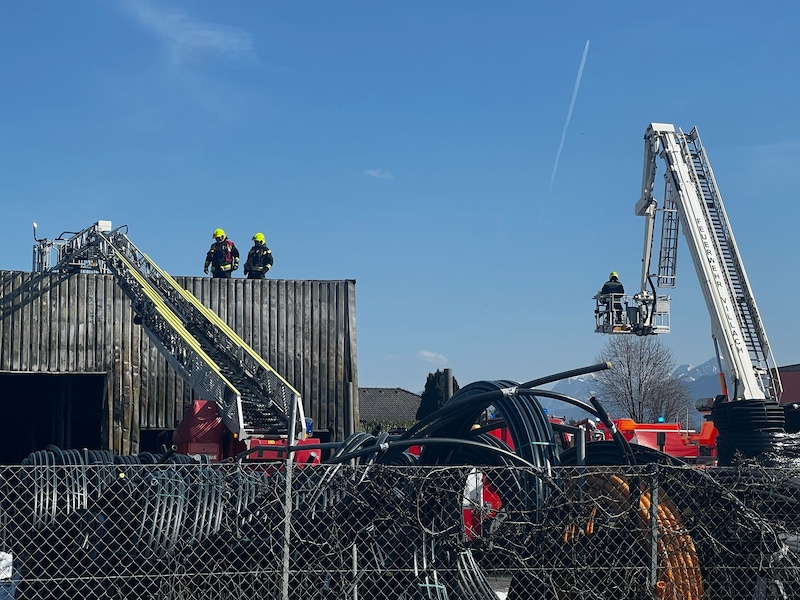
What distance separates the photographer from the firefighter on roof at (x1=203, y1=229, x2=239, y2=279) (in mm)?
25906

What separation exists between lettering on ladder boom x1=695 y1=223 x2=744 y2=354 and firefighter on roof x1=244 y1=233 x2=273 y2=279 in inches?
457

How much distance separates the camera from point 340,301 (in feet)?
85.9

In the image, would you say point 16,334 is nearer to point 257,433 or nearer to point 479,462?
point 257,433

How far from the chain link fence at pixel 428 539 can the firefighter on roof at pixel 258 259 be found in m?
19.4

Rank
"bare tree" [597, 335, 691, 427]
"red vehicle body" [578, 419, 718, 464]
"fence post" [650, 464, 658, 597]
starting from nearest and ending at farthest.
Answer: "fence post" [650, 464, 658, 597] < "red vehicle body" [578, 419, 718, 464] < "bare tree" [597, 335, 691, 427]

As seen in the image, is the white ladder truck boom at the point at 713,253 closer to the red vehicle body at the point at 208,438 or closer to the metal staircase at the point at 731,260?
the metal staircase at the point at 731,260

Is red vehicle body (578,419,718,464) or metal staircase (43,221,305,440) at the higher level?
metal staircase (43,221,305,440)

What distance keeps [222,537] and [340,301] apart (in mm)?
19752

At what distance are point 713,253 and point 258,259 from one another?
1205cm

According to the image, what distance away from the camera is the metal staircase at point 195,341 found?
1908cm

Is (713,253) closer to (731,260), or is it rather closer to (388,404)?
(731,260)

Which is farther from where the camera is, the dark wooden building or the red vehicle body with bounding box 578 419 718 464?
the dark wooden building

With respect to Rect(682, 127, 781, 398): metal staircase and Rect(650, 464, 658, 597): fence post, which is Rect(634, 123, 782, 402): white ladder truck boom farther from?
Rect(650, 464, 658, 597): fence post

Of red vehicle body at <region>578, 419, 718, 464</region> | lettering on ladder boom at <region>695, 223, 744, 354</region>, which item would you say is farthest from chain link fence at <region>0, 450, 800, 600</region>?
red vehicle body at <region>578, 419, 718, 464</region>
